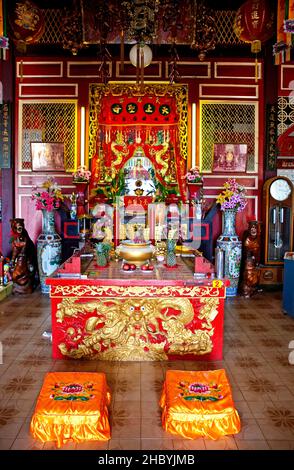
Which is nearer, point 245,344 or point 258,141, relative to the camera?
point 245,344

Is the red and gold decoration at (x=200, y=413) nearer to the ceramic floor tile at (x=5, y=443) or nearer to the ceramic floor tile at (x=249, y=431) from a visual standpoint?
the ceramic floor tile at (x=249, y=431)

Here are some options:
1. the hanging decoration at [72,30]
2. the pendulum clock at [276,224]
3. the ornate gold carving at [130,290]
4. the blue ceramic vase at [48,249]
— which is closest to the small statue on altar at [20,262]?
the blue ceramic vase at [48,249]

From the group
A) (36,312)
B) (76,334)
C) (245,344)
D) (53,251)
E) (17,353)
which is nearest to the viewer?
(76,334)

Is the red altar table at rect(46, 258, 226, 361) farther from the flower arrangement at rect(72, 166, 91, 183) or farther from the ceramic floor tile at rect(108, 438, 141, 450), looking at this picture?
the flower arrangement at rect(72, 166, 91, 183)

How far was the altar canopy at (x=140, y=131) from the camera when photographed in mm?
7570

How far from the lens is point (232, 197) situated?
275 inches

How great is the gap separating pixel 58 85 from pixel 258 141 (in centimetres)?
351

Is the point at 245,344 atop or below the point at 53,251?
below

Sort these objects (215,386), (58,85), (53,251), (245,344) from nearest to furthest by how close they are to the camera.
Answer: (215,386) < (245,344) < (53,251) < (58,85)

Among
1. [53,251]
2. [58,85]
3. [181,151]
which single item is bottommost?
[53,251]

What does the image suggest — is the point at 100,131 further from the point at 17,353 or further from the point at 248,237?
the point at 17,353

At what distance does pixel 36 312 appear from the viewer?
602 centimetres

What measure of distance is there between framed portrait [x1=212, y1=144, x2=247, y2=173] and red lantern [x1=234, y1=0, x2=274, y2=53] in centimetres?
222

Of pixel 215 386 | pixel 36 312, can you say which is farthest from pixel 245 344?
pixel 36 312
